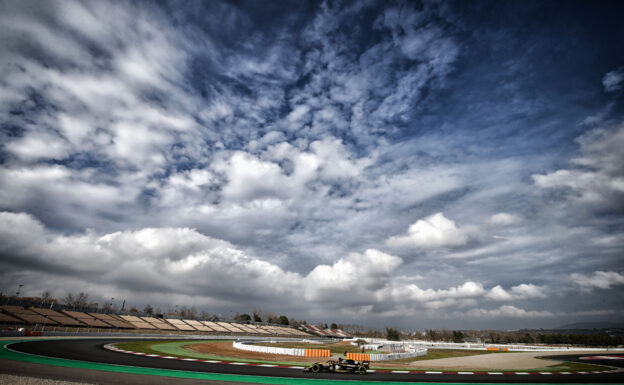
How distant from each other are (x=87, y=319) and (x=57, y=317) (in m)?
7.10

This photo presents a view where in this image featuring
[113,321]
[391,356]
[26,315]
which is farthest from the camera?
[113,321]

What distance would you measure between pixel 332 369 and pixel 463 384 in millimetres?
9415

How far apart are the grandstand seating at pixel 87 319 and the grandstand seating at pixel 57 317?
7.11 ft

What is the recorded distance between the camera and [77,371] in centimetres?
1947

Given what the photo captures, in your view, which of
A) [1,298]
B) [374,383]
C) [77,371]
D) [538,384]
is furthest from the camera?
[1,298]

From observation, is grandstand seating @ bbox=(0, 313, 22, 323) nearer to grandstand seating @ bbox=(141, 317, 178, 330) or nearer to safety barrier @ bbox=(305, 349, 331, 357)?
grandstand seating @ bbox=(141, 317, 178, 330)

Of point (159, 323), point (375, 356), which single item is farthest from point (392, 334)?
point (375, 356)

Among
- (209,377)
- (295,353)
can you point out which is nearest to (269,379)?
(209,377)

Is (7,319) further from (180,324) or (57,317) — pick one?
(180,324)

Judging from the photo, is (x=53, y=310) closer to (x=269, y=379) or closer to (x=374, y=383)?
(x=269, y=379)

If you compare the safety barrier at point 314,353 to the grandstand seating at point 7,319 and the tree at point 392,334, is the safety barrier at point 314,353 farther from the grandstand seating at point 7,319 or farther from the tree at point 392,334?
the tree at point 392,334

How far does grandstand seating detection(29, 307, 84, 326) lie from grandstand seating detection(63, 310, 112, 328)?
85.4 inches

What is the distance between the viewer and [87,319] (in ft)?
268

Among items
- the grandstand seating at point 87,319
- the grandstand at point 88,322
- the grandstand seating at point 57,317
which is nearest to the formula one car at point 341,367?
the grandstand at point 88,322
